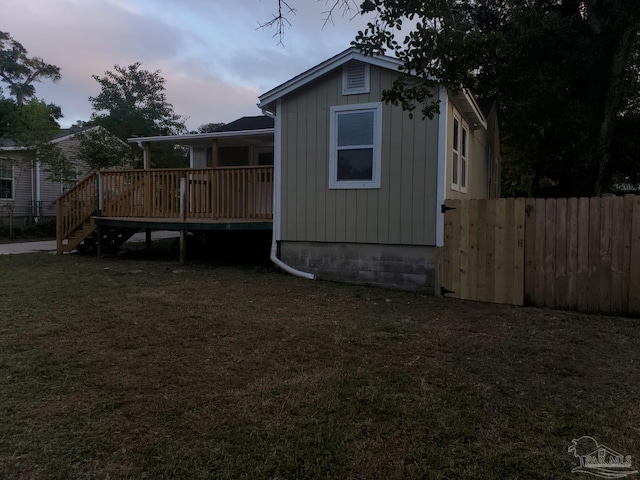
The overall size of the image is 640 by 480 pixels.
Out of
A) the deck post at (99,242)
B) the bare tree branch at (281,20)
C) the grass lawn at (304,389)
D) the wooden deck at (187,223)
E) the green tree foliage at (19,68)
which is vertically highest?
the green tree foliage at (19,68)

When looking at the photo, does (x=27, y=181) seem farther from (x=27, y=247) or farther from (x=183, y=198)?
(x=183, y=198)

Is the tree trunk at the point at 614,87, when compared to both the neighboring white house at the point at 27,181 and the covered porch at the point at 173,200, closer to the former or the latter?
the covered porch at the point at 173,200

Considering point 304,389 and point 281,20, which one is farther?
point 281,20

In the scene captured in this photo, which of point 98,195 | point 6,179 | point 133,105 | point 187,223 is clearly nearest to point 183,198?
point 187,223

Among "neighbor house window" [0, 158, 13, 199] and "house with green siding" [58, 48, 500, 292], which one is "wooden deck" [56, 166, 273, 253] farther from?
"neighbor house window" [0, 158, 13, 199]

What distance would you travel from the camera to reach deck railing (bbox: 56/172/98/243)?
34.7 ft

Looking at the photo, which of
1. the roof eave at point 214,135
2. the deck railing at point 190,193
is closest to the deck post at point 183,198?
the deck railing at point 190,193

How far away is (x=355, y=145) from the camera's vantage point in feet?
24.7

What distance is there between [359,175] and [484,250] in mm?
2372

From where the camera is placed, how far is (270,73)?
9.12 meters

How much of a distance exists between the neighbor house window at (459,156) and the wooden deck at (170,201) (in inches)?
138

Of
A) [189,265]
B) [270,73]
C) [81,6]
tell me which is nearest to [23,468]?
[189,265]

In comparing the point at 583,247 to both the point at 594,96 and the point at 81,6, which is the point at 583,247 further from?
the point at 81,6

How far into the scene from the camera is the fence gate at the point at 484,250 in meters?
6.12
